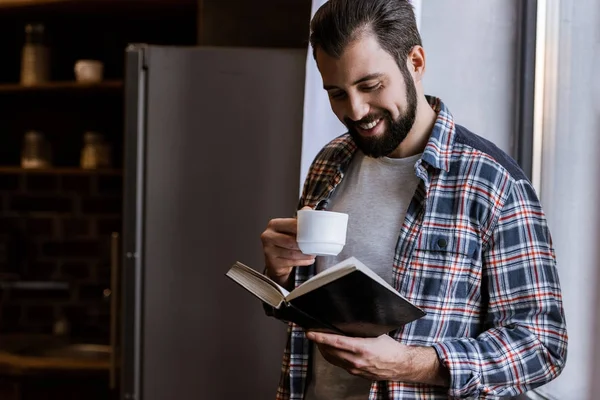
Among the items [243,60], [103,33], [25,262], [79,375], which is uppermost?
[103,33]

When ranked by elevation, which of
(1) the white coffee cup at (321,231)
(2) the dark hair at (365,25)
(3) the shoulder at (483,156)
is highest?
(2) the dark hair at (365,25)

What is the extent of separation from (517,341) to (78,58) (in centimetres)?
253

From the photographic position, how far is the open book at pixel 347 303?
2.89 ft

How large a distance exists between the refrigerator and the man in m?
0.75

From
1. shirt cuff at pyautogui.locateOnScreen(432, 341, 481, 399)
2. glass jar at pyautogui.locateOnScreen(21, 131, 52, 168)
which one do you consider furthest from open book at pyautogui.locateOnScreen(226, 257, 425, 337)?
glass jar at pyautogui.locateOnScreen(21, 131, 52, 168)

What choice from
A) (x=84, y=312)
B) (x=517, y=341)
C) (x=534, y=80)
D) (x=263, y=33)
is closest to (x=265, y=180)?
(x=263, y=33)

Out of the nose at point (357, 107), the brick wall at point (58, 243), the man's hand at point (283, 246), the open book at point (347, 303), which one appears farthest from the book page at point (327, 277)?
the brick wall at point (58, 243)

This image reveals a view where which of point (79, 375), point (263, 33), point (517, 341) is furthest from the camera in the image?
point (79, 375)

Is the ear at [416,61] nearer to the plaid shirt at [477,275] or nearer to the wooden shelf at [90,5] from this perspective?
the plaid shirt at [477,275]

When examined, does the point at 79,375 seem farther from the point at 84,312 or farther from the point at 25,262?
the point at 25,262

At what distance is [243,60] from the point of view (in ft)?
6.50

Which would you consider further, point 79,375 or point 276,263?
point 79,375

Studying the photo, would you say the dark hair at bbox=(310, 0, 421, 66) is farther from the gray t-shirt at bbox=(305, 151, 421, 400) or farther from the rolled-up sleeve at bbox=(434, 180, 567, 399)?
the rolled-up sleeve at bbox=(434, 180, 567, 399)

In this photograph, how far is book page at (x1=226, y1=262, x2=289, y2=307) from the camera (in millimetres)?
1000
